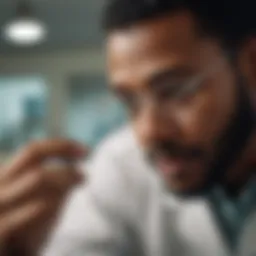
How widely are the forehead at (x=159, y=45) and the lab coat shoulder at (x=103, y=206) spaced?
0.26 ft

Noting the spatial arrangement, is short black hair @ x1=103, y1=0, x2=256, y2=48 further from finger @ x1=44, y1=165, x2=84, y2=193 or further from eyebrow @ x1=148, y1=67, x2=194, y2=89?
finger @ x1=44, y1=165, x2=84, y2=193

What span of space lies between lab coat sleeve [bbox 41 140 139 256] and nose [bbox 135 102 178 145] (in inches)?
2.2

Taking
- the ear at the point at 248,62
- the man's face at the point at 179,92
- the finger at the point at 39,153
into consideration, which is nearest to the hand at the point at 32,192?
the finger at the point at 39,153

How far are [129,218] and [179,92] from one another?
6.4 inches

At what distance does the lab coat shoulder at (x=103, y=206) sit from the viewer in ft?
2.39

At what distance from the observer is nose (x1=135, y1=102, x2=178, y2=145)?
0.71m

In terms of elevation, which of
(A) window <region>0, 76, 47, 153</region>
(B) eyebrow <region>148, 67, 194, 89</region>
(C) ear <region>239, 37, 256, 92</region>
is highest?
(A) window <region>0, 76, 47, 153</region>

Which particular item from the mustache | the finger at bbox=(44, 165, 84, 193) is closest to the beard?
the mustache

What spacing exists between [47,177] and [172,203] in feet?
0.52

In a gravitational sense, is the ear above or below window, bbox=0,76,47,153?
below

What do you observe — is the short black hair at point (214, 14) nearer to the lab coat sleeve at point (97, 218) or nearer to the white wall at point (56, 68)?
the white wall at point (56, 68)

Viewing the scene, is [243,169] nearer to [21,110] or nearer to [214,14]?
[214,14]

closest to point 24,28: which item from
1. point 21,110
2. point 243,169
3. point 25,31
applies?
point 25,31

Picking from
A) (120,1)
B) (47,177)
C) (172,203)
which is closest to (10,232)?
(47,177)
